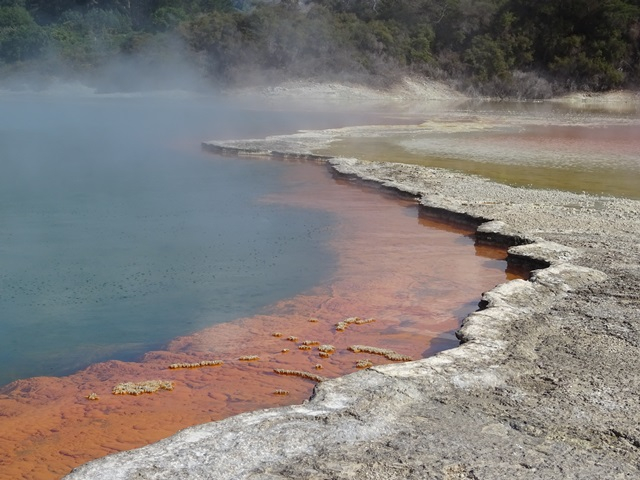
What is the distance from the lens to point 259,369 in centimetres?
525

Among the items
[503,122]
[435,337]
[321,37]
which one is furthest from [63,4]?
[435,337]

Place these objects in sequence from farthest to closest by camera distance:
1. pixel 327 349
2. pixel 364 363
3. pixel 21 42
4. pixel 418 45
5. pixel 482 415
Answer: pixel 21 42, pixel 418 45, pixel 327 349, pixel 364 363, pixel 482 415

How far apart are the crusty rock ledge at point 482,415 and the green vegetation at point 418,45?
31759mm

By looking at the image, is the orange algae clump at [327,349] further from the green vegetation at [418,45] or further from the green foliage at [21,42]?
the green foliage at [21,42]

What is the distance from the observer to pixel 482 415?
3949 mm

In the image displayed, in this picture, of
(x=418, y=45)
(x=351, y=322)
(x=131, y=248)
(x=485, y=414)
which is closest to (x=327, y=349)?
(x=351, y=322)

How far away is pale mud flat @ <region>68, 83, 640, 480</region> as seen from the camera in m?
3.45

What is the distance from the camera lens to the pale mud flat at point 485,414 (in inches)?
136

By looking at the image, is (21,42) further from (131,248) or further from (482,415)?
(482,415)

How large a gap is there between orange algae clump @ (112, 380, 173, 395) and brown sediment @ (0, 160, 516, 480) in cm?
5

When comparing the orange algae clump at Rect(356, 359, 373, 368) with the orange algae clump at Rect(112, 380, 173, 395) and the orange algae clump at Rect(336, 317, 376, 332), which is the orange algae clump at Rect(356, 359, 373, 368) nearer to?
the orange algae clump at Rect(336, 317, 376, 332)

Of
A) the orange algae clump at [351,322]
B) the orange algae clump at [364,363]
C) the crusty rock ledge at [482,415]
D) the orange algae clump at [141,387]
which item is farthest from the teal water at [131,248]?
the crusty rock ledge at [482,415]

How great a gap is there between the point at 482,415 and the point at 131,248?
5018 mm

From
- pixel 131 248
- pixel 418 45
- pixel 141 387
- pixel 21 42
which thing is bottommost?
pixel 141 387
